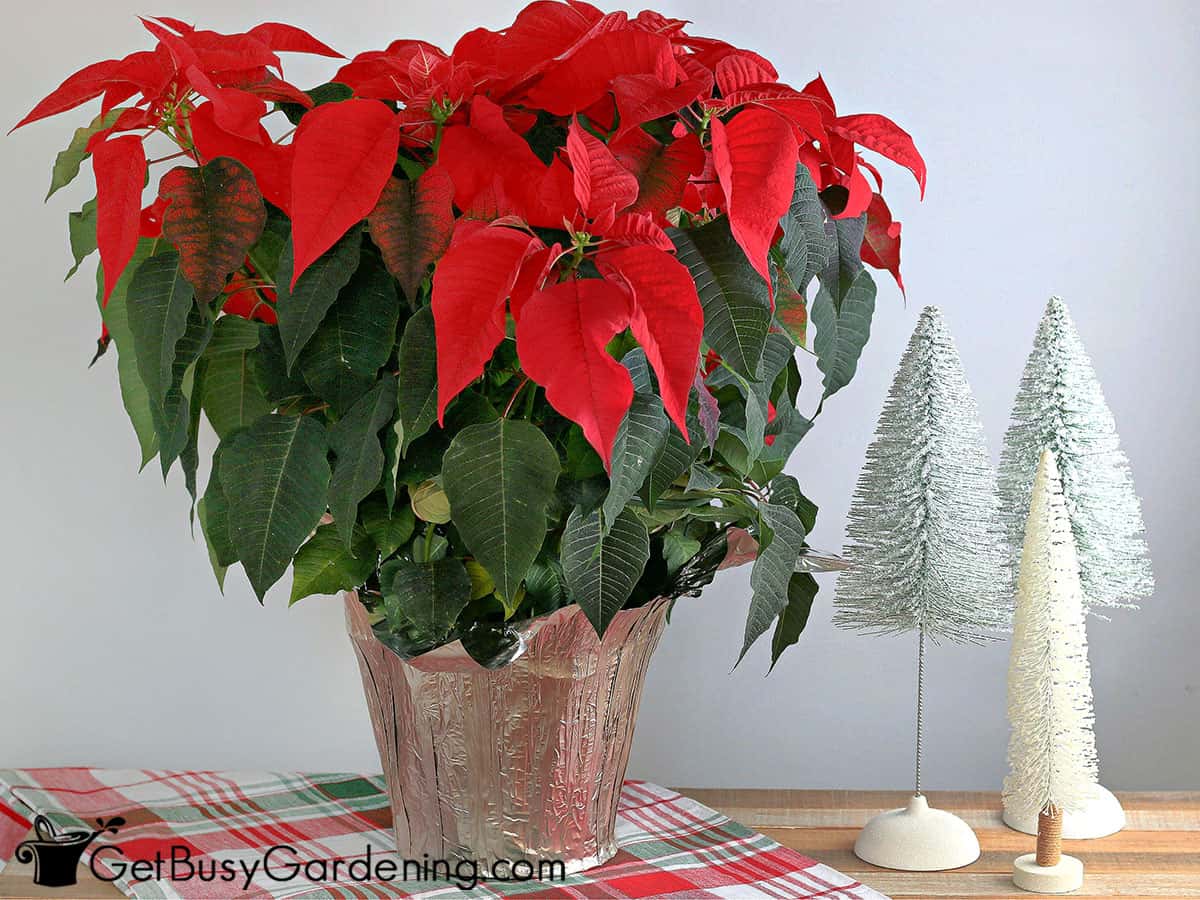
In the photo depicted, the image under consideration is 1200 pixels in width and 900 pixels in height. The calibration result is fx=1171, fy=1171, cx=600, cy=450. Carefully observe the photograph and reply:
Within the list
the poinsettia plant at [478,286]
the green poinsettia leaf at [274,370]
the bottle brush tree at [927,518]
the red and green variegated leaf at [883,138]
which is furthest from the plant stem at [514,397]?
the bottle brush tree at [927,518]

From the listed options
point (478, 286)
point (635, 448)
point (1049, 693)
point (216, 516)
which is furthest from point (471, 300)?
point (1049, 693)

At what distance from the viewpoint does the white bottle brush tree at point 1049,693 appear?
2.46 ft

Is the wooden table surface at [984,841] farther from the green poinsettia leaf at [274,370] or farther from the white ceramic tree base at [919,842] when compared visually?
the green poinsettia leaf at [274,370]

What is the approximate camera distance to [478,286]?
1.65 feet

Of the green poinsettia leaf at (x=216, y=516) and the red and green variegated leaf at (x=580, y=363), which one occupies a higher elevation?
the red and green variegated leaf at (x=580, y=363)

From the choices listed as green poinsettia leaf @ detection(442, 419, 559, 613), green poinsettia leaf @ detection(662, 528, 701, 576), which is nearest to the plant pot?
green poinsettia leaf @ detection(662, 528, 701, 576)

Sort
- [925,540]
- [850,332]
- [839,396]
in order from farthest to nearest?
[839,396], [925,540], [850,332]

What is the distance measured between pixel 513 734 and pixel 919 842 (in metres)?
0.30

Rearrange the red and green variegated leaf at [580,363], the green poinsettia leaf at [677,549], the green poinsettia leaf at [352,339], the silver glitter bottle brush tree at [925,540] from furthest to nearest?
the silver glitter bottle brush tree at [925,540] < the green poinsettia leaf at [677,549] < the green poinsettia leaf at [352,339] < the red and green variegated leaf at [580,363]

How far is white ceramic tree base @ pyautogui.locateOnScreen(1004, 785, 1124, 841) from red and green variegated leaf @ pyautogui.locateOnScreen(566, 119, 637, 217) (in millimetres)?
559

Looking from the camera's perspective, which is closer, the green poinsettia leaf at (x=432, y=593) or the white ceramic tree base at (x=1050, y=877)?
the green poinsettia leaf at (x=432, y=593)

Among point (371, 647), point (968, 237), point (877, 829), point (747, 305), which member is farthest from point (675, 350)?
point (968, 237)

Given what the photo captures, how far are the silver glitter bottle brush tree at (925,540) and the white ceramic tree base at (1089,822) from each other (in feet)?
0.22

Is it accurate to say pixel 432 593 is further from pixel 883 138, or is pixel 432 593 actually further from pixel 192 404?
pixel 883 138
